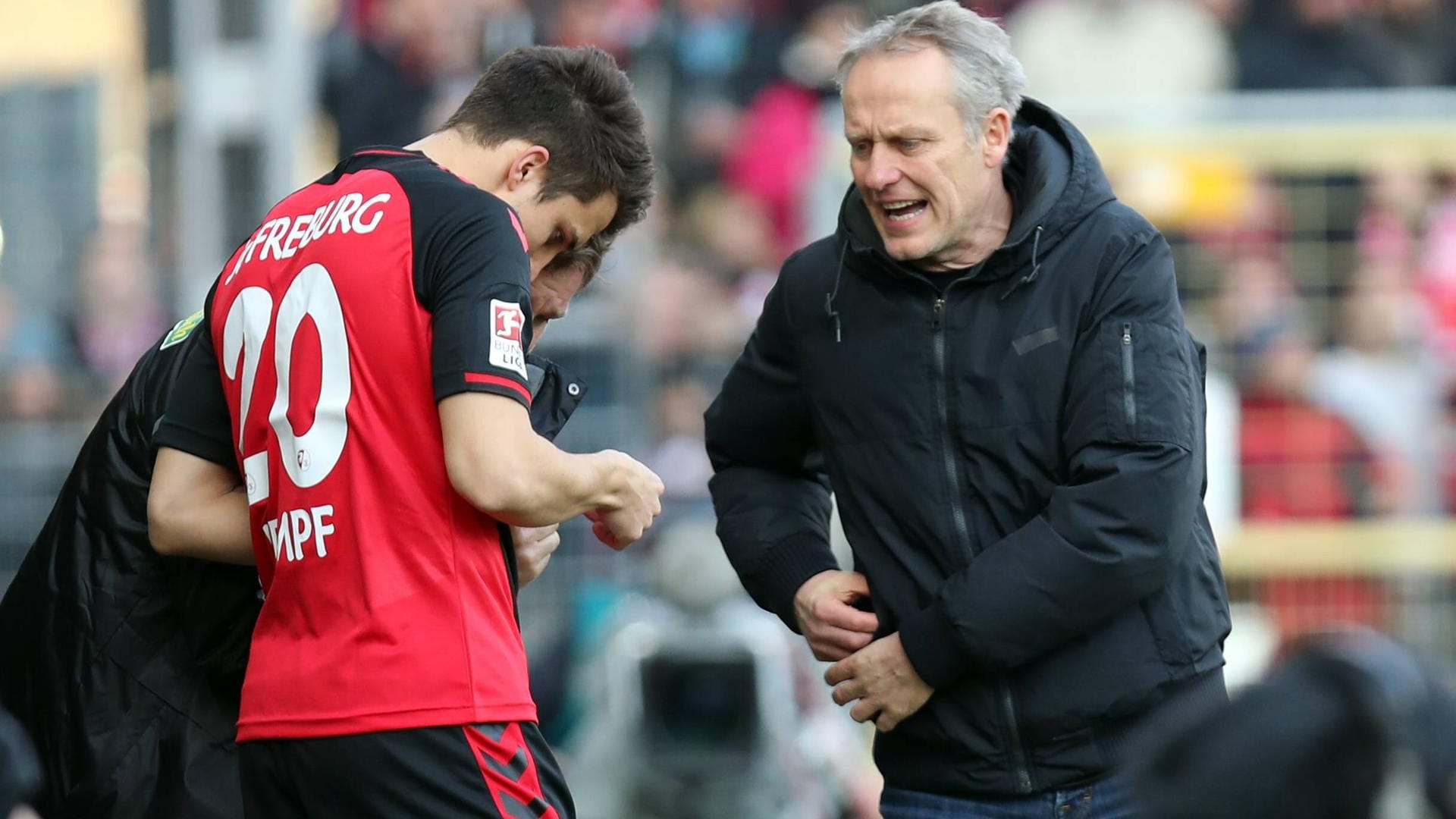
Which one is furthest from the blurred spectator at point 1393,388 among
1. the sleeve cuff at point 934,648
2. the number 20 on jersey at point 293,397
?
the number 20 on jersey at point 293,397

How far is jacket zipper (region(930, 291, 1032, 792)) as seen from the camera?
147 inches

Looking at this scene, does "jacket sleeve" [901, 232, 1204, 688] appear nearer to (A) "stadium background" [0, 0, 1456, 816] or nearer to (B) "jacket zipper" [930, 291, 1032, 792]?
(B) "jacket zipper" [930, 291, 1032, 792]

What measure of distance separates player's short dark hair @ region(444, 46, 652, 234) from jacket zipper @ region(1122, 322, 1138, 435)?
2.90 feet

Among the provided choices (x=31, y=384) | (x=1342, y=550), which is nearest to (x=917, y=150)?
(x=1342, y=550)

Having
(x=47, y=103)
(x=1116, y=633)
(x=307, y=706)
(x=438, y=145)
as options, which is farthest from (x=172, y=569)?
(x=47, y=103)

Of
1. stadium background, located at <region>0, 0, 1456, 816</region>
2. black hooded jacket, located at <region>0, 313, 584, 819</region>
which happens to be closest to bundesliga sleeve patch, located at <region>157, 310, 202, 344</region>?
black hooded jacket, located at <region>0, 313, 584, 819</region>

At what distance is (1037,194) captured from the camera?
3.82 metres

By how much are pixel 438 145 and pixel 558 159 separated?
204 mm

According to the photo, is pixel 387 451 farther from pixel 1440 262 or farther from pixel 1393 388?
pixel 1440 262

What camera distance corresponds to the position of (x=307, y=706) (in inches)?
132

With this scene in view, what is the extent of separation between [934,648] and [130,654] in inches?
57.6

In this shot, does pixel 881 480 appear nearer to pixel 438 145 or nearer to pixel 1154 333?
pixel 1154 333

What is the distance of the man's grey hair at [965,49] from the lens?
150 inches

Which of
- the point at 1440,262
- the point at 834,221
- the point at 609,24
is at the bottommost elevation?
the point at 1440,262
